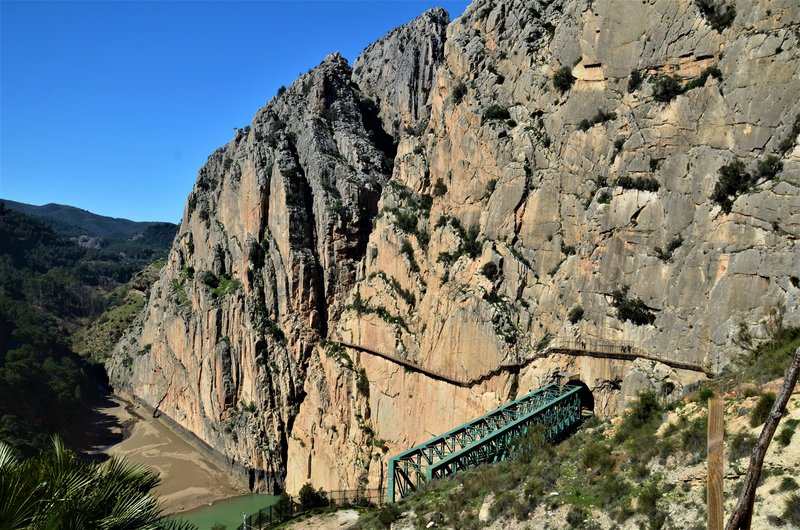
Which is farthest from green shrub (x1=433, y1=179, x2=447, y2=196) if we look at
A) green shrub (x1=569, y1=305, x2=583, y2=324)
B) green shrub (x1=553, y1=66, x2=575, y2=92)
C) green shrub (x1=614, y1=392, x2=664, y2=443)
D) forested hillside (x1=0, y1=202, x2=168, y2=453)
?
forested hillside (x1=0, y1=202, x2=168, y2=453)

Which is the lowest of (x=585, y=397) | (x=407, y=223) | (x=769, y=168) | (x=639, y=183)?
(x=585, y=397)

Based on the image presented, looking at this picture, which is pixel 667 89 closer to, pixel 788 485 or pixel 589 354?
pixel 589 354

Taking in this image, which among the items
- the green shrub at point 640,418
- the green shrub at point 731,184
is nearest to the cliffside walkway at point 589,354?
the green shrub at point 640,418

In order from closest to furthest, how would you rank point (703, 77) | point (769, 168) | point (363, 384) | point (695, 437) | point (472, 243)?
point (695, 437) < point (769, 168) < point (703, 77) < point (472, 243) < point (363, 384)

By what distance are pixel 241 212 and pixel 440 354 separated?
36255mm

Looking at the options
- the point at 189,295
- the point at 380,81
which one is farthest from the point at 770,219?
the point at 189,295

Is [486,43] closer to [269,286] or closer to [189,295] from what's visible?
[269,286]

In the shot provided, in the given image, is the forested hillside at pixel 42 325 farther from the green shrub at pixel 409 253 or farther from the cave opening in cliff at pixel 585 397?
the cave opening in cliff at pixel 585 397

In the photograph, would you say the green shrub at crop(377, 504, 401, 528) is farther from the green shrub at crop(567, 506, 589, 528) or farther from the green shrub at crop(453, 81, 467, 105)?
the green shrub at crop(453, 81, 467, 105)

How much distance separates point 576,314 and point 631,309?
126 inches

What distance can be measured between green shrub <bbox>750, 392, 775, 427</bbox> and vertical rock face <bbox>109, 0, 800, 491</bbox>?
26.4 feet

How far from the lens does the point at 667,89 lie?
94.7 ft

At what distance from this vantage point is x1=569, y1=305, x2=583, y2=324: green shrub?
3069 centimetres

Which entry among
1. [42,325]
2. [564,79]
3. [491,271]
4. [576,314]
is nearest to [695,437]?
[576,314]
